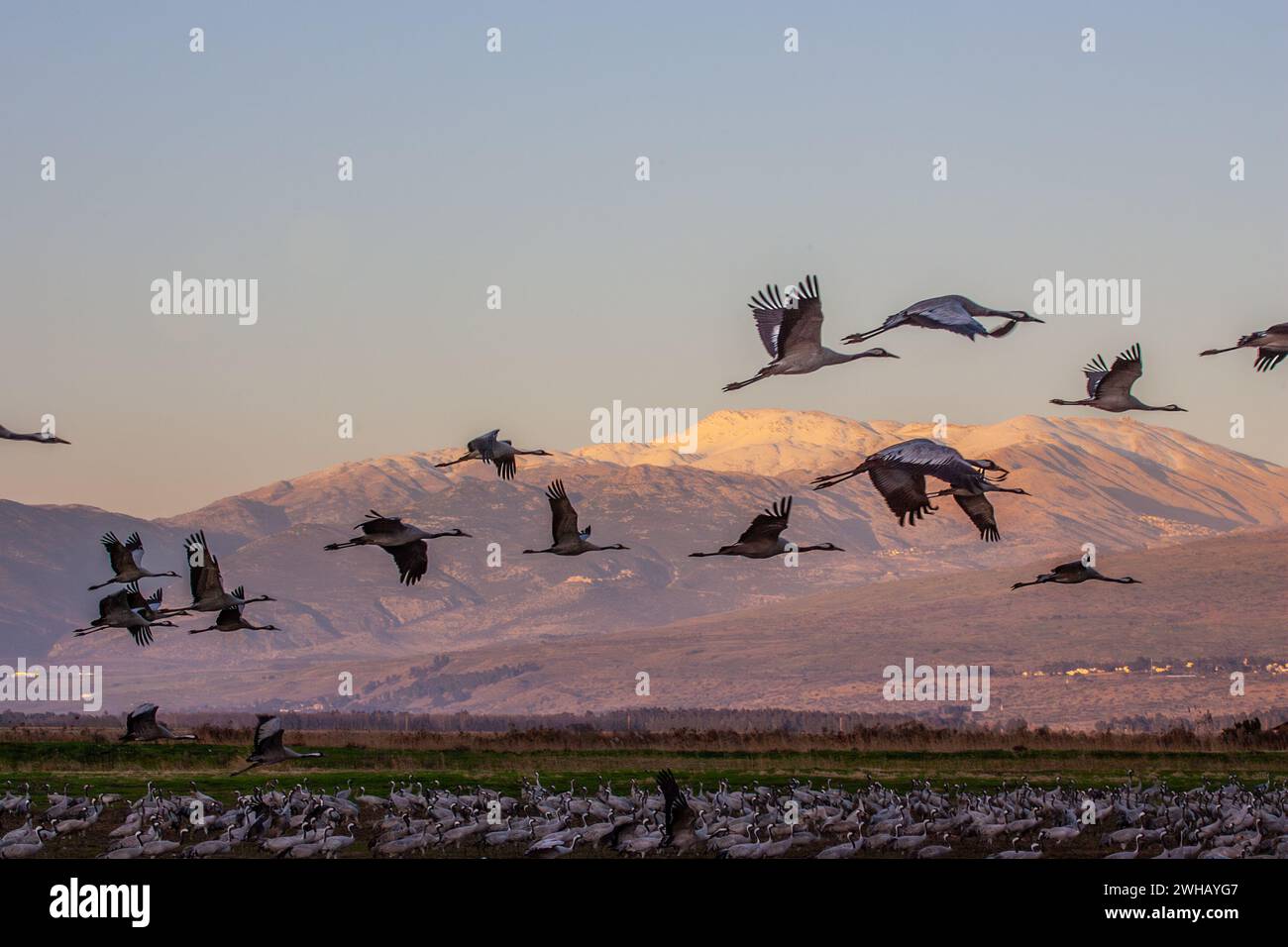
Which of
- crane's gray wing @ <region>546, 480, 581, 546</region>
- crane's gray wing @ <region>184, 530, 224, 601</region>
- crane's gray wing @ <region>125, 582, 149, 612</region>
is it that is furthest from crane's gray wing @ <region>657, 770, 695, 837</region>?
crane's gray wing @ <region>125, 582, 149, 612</region>

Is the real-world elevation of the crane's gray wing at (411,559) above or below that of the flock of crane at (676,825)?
above

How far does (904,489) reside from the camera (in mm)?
26312

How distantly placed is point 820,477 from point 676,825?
18.8 feet

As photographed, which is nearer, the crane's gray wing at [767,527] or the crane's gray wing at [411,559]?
the crane's gray wing at [767,527]

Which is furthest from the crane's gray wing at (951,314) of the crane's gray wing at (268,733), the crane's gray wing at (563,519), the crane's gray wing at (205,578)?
the crane's gray wing at (205,578)

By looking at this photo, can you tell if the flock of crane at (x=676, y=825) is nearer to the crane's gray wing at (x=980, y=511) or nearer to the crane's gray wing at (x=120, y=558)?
the crane's gray wing at (x=120, y=558)

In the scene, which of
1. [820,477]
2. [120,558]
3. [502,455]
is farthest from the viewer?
[120,558]

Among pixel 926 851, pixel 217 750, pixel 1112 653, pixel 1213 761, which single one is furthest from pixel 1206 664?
pixel 926 851

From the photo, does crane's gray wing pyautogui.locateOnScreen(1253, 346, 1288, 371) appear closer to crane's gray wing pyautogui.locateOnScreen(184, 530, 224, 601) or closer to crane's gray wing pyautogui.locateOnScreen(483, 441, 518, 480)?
crane's gray wing pyautogui.locateOnScreen(483, 441, 518, 480)

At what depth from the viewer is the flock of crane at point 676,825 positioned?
98.7 ft

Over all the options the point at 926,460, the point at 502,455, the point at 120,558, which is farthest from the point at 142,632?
the point at 926,460

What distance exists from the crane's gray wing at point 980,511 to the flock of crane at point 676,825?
472 centimetres

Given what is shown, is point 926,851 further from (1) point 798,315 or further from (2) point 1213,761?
(2) point 1213,761

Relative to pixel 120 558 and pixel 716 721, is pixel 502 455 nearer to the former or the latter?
pixel 120 558
